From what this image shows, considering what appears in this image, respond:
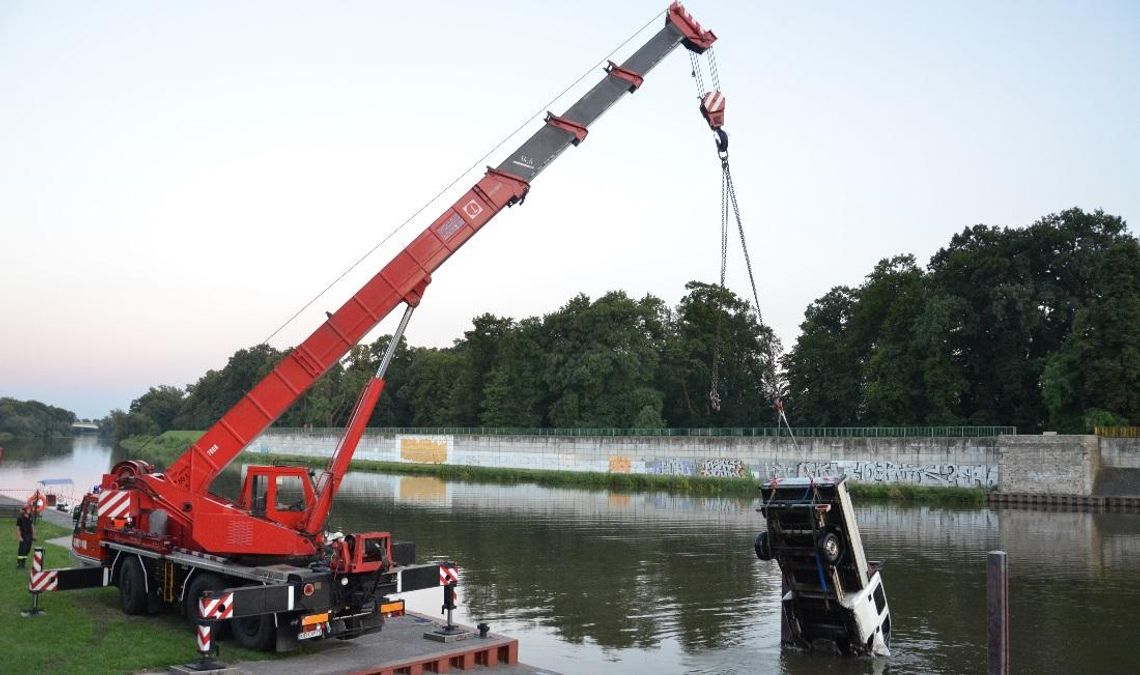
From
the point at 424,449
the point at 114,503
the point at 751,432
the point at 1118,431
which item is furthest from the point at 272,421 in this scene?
the point at 424,449

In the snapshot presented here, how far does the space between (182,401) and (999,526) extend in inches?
7136

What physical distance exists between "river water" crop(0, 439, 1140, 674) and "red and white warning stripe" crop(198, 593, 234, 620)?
6.03m

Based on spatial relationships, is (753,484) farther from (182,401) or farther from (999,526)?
(182,401)

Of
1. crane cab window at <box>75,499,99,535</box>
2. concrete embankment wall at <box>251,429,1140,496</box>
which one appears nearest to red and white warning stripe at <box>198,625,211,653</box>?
crane cab window at <box>75,499,99,535</box>

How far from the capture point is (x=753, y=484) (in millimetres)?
61906

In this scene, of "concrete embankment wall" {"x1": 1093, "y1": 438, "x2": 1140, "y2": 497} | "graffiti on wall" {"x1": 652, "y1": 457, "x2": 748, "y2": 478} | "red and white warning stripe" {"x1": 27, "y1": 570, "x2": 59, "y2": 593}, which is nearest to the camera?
"red and white warning stripe" {"x1": 27, "y1": 570, "x2": 59, "y2": 593}

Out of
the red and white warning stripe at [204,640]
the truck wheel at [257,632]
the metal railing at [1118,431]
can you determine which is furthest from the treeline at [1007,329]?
the red and white warning stripe at [204,640]

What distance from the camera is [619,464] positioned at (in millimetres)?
70562

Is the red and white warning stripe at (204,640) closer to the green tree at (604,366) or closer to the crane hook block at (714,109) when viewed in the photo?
the crane hook block at (714,109)

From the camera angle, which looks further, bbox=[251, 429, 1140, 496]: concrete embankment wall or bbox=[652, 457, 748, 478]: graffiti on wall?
bbox=[652, 457, 748, 478]: graffiti on wall

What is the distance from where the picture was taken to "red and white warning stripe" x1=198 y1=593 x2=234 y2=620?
→ 1338 centimetres

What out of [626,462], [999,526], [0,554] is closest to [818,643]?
[0,554]

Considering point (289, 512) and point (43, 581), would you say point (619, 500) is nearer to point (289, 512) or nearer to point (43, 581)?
point (289, 512)

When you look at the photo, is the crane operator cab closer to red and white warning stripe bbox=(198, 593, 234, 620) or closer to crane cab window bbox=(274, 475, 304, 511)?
crane cab window bbox=(274, 475, 304, 511)
